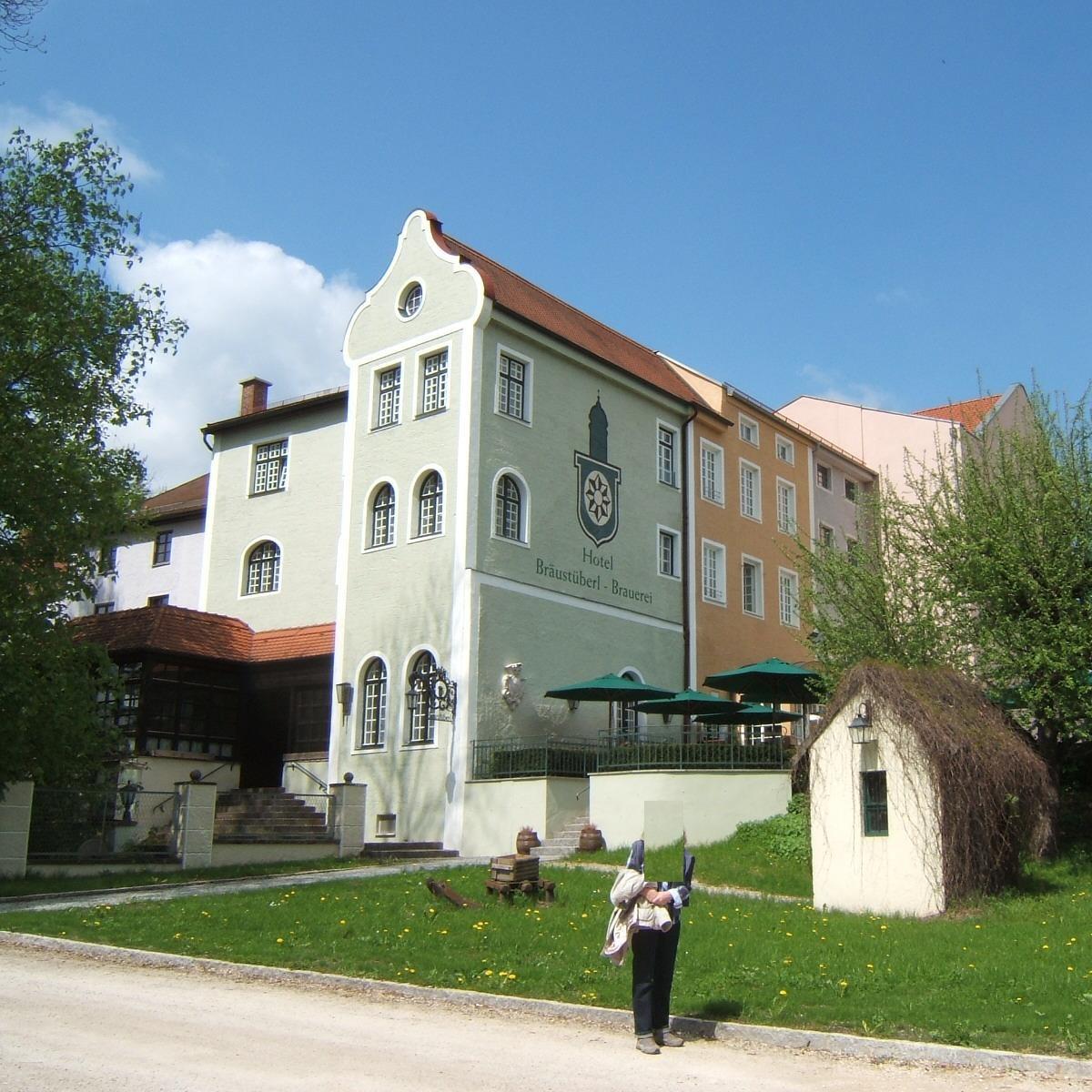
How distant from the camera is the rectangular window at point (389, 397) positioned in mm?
30078

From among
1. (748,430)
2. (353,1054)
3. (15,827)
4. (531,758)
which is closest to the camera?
(353,1054)

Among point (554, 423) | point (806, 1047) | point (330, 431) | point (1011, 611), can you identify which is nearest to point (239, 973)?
point (806, 1047)

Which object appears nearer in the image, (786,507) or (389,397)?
(389,397)

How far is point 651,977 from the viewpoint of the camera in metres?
9.59

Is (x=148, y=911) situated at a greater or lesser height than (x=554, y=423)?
lesser

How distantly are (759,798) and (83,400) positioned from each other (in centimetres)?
1374

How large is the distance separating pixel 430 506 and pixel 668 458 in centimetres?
823

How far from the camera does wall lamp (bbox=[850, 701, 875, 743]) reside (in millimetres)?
16812

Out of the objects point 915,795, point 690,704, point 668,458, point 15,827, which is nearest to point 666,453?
point 668,458

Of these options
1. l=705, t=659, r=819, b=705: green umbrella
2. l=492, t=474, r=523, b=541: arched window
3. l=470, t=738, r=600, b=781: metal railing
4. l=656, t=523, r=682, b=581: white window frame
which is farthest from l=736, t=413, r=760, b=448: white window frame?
l=470, t=738, r=600, b=781: metal railing

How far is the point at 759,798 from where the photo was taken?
23906 mm

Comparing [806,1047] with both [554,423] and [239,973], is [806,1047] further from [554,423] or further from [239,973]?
[554,423]

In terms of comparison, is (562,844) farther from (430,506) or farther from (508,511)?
(430,506)

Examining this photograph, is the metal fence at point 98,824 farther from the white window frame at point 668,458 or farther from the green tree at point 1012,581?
the white window frame at point 668,458
